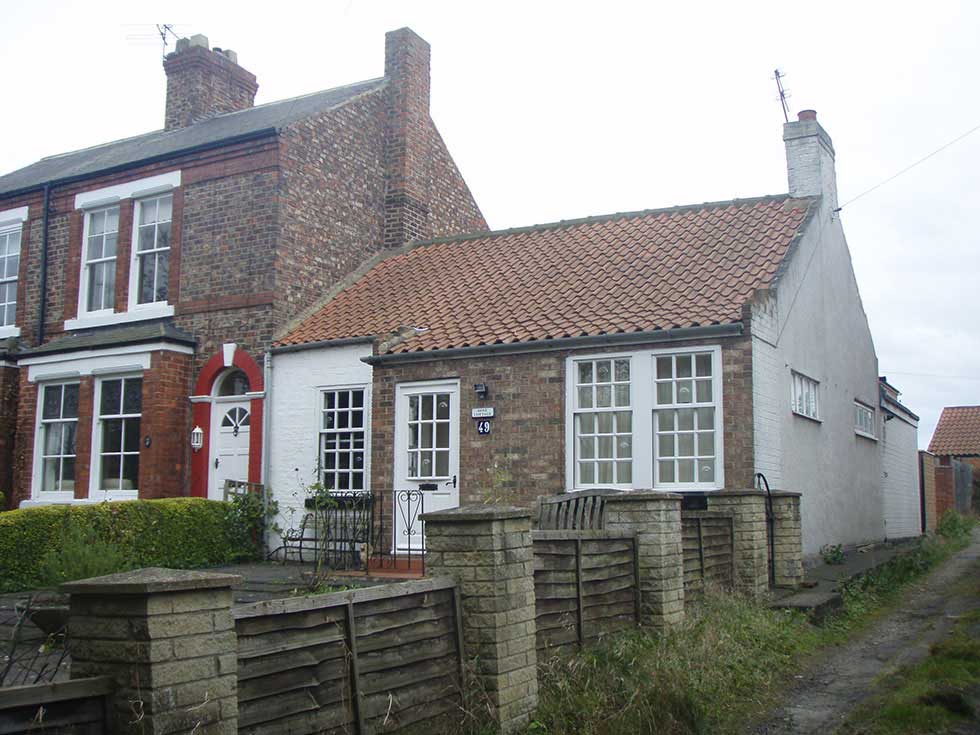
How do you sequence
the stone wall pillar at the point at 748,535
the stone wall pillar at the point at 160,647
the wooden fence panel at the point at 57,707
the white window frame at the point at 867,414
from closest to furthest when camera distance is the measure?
the wooden fence panel at the point at 57,707 < the stone wall pillar at the point at 160,647 < the stone wall pillar at the point at 748,535 < the white window frame at the point at 867,414

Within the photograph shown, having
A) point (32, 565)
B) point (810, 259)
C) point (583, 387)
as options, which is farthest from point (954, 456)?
point (32, 565)

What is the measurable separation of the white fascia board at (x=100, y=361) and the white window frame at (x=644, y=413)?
745 cm

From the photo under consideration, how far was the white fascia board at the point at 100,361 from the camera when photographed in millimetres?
16703

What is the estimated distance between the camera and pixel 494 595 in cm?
623

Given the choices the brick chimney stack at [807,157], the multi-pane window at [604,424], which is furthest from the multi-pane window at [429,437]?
the brick chimney stack at [807,157]

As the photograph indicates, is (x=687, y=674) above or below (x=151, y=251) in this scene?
below

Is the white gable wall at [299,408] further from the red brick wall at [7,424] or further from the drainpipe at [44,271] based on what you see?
the drainpipe at [44,271]

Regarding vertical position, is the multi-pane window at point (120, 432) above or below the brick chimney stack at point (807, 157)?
below

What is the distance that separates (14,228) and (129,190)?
3.64 m

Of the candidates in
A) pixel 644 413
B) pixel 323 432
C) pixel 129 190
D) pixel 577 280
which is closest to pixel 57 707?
pixel 644 413

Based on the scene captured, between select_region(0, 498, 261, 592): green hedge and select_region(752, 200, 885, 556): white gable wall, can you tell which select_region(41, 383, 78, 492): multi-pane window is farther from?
select_region(752, 200, 885, 556): white gable wall

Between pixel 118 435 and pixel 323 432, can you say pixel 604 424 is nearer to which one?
pixel 323 432

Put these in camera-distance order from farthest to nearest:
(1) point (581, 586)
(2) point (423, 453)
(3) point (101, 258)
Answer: (3) point (101, 258)
(2) point (423, 453)
(1) point (581, 586)

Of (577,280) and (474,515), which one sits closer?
(474,515)
